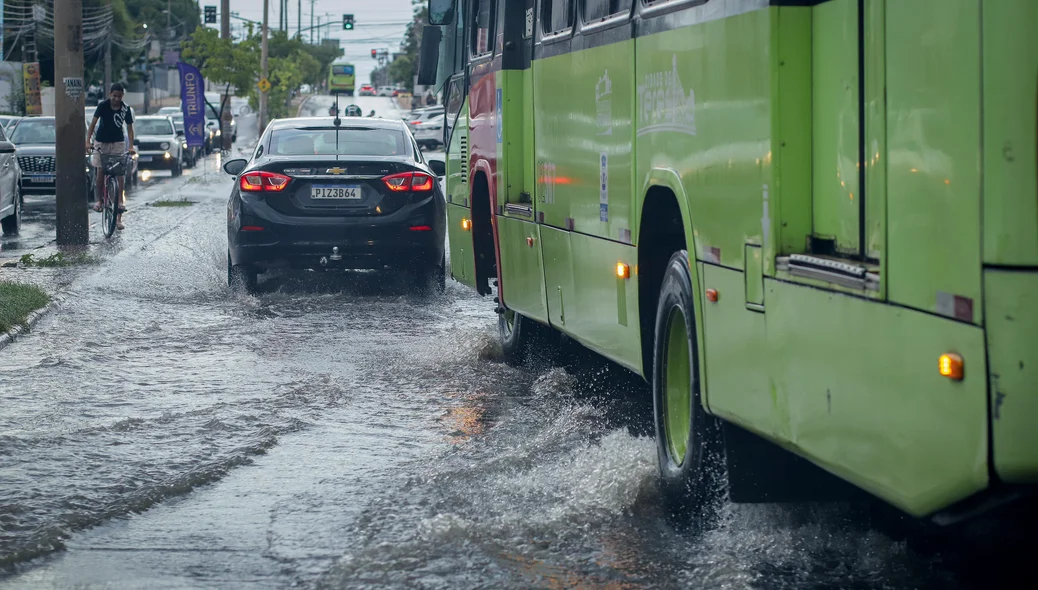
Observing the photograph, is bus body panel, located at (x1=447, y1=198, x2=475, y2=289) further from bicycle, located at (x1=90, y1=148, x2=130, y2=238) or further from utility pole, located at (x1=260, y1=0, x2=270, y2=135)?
utility pole, located at (x1=260, y1=0, x2=270, y2=135)

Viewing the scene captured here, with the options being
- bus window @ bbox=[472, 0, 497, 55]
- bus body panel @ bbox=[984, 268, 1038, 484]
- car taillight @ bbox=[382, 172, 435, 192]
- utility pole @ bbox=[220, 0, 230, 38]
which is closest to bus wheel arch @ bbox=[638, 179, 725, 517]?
bus body panel @ bbox=[984, 268, 1038, 484]

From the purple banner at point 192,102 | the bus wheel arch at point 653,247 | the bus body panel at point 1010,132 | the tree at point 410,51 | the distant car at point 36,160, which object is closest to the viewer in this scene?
the bus body panel at point 1010,132

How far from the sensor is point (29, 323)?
11.4 meters

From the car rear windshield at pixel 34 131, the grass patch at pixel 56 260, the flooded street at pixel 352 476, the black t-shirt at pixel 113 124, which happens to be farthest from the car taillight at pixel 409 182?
the car rear windshield at pixel 34 131

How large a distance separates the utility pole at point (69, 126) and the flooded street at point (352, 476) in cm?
647

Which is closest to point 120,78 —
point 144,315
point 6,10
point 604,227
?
point 6,10

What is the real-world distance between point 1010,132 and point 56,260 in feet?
44.8

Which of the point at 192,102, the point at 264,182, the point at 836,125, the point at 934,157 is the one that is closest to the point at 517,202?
the point at 264,182

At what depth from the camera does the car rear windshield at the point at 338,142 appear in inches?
536

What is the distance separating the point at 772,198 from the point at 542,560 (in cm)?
144

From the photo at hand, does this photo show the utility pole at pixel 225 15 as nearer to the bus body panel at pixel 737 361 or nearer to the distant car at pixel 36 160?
the distant car at pixel 36 160

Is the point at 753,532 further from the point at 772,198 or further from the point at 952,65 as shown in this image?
the point at 952,65

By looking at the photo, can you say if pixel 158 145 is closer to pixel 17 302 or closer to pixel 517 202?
pixel 17 302

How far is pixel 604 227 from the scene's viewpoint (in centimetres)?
719
